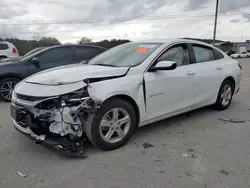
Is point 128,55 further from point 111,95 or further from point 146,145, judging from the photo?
point 146,145

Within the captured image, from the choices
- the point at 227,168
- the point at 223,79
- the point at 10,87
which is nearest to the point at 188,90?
the point at 223,79

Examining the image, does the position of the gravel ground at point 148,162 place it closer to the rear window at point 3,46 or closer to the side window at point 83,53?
the side window at point 83,53

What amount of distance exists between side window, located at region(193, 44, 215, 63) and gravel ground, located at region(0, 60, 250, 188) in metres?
1.33

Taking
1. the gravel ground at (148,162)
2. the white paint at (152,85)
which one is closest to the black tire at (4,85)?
the gravel ground at (148,162)

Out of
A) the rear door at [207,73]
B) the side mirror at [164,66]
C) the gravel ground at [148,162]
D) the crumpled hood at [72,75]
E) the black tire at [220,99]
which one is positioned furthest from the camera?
the black tire at [220,99]

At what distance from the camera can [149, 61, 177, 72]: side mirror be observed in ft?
11.3

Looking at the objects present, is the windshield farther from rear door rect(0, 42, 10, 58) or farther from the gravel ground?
rear door rect(0, 42, 10, 58)

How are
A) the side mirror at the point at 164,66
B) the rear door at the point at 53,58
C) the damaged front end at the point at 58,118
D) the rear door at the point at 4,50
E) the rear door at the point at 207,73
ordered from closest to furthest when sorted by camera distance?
1. the damaged front end at the point at 58,118
2. the side mirror at the point at 164,66
3. the rear door at the point at 207,73
4. the rear door at the point at 53,58
5. the rear door at the point at 4,50

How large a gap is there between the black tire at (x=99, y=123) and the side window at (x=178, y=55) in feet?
3.58

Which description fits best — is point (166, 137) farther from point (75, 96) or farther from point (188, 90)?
point (75, 96)

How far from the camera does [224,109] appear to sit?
532cm

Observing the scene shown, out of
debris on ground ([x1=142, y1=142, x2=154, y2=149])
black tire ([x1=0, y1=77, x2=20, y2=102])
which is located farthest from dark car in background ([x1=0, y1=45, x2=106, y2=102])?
debris on ground ([x1=142, y1=142, x2=154, y2=149])

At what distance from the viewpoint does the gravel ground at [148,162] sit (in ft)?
8.48

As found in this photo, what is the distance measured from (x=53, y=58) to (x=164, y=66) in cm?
445
